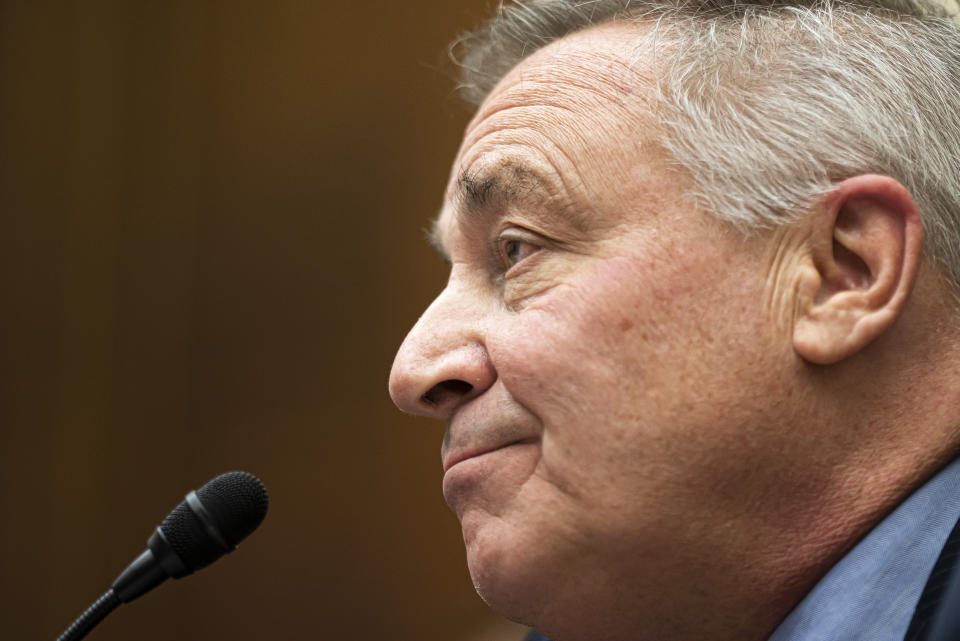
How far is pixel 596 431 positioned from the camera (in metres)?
0.98

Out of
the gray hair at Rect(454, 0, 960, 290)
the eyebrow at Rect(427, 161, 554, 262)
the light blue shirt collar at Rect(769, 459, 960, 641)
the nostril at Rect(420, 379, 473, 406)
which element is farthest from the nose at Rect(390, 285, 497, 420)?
the light blue shirt collar at Rect(769, 459, 960, 641)

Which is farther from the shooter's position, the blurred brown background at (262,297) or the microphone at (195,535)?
the blurred brown background at (262,297)

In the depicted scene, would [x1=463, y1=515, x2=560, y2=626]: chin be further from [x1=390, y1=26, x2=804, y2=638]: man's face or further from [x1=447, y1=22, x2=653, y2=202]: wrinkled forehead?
[x1=447, y1=22, x2=653, y2=202]: wrinkled forehead

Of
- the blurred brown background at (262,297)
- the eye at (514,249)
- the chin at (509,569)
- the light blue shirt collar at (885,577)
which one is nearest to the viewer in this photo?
the light blue shirt collar at (885,577)

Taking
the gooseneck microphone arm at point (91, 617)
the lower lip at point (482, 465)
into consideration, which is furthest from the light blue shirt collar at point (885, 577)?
the gooseneck microphone arm at point (91, 617)

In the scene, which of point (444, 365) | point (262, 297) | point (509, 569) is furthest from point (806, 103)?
point (262, 297)

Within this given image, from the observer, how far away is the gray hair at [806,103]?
1.02m

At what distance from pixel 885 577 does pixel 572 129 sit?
60 centimetres

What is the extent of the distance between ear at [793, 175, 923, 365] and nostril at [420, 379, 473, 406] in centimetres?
39

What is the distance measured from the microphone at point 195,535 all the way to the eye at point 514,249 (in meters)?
0.41

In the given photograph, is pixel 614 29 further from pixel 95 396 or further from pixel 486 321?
pixel 95 396

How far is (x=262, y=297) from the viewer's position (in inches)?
114

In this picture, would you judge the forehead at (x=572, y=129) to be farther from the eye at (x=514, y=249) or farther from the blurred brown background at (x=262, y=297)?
the blurred brown background at (x=262, y=297)

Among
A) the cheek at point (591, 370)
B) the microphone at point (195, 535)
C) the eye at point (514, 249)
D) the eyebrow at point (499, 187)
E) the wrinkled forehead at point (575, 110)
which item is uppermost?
the wrinkled forehead at point (575, 110)
